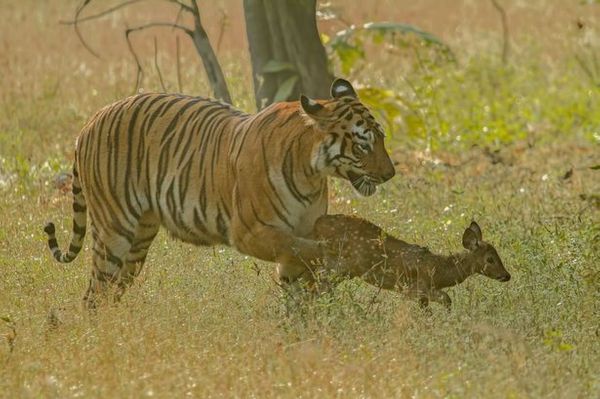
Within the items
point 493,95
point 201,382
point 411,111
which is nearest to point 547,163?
point 411,111

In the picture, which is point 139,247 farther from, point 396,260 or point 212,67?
point 212,67

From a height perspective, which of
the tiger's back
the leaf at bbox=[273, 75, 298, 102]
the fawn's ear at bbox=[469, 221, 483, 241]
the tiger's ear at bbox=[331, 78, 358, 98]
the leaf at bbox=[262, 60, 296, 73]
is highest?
the tiger's ear at bbox=[331, 78, 358, 98]

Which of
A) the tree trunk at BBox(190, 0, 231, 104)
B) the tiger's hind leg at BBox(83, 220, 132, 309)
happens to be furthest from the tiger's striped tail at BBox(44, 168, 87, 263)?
the tree trunk at BBox(190, 0, 231, 104)

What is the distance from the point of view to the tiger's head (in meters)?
8.53

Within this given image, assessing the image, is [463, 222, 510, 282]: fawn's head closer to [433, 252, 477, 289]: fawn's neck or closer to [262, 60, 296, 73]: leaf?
[433, 252, 477, 289]: fawn's neck

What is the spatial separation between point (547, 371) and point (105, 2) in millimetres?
18231

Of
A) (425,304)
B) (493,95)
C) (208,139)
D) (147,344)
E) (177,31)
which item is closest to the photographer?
(147,344)

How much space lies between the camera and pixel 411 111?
1487cm

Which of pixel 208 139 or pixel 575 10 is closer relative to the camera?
pixel 208 139

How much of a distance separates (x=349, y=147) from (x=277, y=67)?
4.92m

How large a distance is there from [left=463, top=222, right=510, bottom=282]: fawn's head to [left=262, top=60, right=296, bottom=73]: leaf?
457cm

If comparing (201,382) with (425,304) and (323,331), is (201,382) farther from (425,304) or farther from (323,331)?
(425,304)

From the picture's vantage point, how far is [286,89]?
13.2 m

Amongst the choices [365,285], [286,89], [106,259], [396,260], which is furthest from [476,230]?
[286,89]
